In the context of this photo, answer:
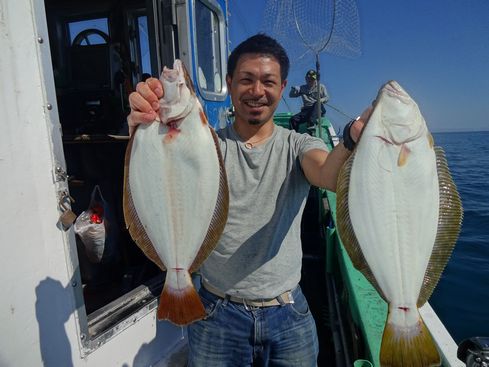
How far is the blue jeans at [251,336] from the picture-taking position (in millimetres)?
1977

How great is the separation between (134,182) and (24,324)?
1001mm

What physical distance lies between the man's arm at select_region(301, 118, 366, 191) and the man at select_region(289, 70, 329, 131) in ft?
24.2

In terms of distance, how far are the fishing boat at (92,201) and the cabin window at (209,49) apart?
0.07 feet

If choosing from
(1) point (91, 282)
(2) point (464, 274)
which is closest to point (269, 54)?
(1) point (91, 282)

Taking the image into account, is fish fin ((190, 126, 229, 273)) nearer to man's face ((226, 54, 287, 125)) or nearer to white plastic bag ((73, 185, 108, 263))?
man's face ((226, 54, 287, 125))

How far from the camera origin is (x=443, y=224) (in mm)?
1581

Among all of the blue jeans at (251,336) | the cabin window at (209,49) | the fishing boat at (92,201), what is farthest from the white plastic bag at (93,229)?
the blue jeans at (251,336)

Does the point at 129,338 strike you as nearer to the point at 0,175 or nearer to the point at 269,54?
the point at 0,175

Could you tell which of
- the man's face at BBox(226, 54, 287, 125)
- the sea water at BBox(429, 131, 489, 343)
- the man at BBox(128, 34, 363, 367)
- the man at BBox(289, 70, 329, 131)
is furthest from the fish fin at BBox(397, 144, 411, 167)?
the man at BBox(289, 70, 329, 131)

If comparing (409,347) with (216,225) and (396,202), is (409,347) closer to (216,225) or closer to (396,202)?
(396,202)

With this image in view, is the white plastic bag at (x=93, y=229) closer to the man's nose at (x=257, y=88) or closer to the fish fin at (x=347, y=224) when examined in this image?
the man's nose at (x=257, y=88)

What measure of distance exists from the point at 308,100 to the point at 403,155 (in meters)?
8.35

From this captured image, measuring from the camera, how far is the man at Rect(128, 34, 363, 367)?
196 cm

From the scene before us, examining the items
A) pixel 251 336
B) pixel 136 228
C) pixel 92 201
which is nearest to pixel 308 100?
pixel 92 201
